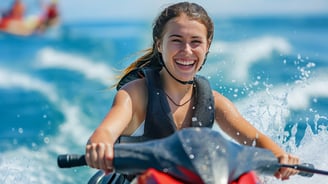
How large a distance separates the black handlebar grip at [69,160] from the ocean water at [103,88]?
125 centimetres

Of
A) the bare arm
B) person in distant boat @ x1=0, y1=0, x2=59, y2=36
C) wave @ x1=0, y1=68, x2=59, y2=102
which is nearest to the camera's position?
the bare arm

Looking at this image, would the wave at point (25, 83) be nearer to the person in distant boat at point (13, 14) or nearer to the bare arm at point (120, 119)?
the person in distant boat at point (13, 14)


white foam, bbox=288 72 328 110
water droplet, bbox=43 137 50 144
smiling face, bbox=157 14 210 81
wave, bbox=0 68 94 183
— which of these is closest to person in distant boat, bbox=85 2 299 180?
smiling face, bbox=157 14 210 81

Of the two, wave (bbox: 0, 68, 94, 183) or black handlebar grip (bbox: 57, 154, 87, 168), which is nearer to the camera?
black handlebar grip (bbox: 57, 154, 87, 168)

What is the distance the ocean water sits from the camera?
15.0 feet

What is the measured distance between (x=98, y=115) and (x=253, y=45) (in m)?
4.44

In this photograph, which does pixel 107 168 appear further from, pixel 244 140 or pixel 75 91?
pixel 75 91

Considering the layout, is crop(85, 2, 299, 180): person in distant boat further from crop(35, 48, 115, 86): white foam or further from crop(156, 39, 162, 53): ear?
crop(35, 48, 115, 86): white foam

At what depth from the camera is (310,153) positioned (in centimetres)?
391

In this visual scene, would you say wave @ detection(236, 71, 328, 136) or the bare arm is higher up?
the bare arm

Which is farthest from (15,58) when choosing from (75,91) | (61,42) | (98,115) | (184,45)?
(184,45)

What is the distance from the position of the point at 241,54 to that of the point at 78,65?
10.7 feet

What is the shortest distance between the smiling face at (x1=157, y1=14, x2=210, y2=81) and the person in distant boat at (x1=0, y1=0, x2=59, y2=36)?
1258 cm

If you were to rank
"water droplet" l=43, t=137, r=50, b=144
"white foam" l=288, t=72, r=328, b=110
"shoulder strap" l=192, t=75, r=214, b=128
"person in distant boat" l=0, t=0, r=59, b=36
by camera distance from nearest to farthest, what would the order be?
"shoulder strap" l=192, t=75, r=214, b=128, "water droplet" l=43, t=137, r=50, b=144, "white foam" l=288, t=72, r=328, b=110, "person in distant boat" l=0, t=0, r=59, b=36
